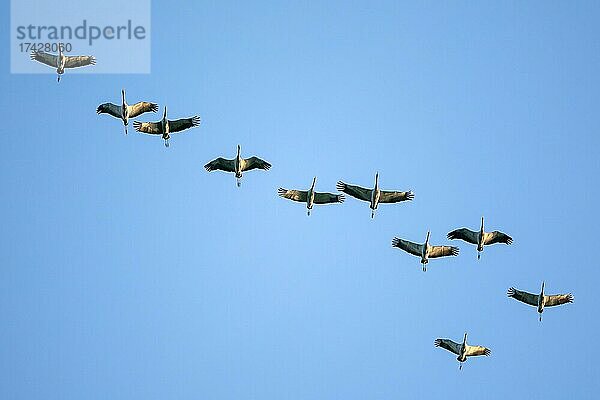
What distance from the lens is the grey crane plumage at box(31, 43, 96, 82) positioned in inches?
3937

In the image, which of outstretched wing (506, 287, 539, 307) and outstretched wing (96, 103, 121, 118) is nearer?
outstretched wing (96, 103, 121, 118)

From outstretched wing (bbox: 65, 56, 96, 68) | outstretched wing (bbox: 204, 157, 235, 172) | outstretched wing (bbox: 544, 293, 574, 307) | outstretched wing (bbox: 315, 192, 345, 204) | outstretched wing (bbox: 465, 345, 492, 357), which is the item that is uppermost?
outstretched wing (bbox: 65, 56, 96, 68)

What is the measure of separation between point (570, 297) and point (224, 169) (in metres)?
31.6

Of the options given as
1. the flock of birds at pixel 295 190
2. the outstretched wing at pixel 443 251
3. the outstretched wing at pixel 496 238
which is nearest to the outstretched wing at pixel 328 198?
the flock of birds at pixel 295 190

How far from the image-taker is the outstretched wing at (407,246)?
9750 cm

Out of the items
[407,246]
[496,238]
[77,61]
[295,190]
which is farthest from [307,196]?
[77,61]

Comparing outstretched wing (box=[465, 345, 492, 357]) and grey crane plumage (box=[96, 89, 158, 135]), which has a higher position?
grey crane plumage (box=[96, 89, 158, 135])

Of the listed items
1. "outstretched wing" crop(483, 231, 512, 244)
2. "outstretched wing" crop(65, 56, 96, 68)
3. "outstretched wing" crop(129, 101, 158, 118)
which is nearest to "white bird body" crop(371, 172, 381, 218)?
"outstretched wing" crop(483, 231, 512, 244)

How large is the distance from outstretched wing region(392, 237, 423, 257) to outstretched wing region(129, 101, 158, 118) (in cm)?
2245

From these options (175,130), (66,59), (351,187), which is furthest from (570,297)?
(66,59)

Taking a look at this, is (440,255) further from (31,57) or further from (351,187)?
(31,57)

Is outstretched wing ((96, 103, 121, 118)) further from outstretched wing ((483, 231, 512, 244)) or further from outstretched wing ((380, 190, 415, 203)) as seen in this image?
outstretched wing ((483, 231, 512, 244))

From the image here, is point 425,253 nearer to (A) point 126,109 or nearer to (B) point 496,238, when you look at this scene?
(B) point 496,238

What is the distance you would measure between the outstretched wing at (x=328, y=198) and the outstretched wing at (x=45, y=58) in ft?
82.7
